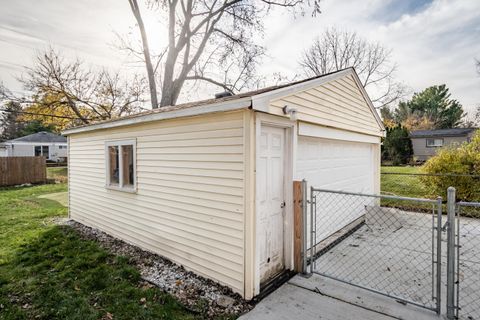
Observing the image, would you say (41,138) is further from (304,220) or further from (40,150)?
(304,220)

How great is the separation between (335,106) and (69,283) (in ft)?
18.2

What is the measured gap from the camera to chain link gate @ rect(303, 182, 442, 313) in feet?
11.2

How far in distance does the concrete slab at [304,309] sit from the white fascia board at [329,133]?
239cm

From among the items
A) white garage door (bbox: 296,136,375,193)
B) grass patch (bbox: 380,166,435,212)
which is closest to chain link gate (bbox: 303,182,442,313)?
white garage door (bbox: 296,136,375,193)

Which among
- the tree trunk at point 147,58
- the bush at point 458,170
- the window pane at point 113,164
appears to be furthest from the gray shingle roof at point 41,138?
the bush at point 458,170

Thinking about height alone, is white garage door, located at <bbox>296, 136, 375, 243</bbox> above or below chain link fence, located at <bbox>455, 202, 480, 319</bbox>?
above

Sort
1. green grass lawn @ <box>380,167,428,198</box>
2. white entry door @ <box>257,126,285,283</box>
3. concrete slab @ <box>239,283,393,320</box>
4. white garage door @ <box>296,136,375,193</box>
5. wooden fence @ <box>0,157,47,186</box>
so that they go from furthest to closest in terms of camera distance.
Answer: wooden fence @ <box>0,157,47,186</box> → green grass lawn @ <box>380,167,428,198</box> → white garage door @ <box>296,136,375,193</box> → white entry door @ <box>257,126,285,283</box> → concrete slab @ <box>239,283,393,320</box>

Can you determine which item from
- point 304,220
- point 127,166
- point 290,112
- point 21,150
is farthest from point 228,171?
point 21,150

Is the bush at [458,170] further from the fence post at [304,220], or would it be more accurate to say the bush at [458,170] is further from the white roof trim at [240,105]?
the fence post at [304,220]

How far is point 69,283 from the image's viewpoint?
379 centimetres

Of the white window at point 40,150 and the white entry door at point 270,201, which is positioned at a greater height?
the white window at point 40,150

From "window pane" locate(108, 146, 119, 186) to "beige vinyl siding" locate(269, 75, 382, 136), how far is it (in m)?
4.15

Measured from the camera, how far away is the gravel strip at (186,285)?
3.17 m

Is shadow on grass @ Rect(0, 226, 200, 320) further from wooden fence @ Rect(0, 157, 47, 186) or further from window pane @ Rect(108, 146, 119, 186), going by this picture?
wooden fence @ Rect(0, 157, 47, 186)
